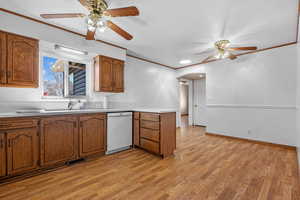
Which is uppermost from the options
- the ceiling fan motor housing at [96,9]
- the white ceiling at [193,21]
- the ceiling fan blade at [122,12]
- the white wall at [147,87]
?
the white ceiling at [193,21]

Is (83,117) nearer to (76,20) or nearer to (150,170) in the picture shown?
(150,170)

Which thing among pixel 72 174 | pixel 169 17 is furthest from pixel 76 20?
pixel 72 174

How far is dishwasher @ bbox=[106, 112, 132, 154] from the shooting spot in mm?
2816

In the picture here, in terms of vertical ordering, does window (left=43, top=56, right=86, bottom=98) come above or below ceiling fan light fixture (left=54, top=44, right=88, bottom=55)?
below

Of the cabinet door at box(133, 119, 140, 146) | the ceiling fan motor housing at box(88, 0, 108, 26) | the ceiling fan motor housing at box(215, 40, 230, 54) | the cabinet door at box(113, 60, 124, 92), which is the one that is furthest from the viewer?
the cabinet door at box(113, 60, 124, 92)

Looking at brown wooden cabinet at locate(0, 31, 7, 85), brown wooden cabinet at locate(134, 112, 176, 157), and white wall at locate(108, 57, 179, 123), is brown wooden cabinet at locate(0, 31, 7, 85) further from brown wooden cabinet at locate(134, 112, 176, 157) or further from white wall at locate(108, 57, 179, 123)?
brown wooden cabinet at locate(134, 112, 176, 157)

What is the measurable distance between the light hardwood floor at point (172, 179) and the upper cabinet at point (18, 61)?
1.49 metres

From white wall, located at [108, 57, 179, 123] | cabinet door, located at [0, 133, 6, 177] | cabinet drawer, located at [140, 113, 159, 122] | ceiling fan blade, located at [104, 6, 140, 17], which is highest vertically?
ceiling fan blade, located at [104, 6, 140, 17]

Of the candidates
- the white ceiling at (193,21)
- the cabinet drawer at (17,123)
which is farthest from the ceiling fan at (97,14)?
the cabinet drawer at (17,123)

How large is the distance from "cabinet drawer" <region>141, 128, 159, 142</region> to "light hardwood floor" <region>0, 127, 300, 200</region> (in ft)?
1.23

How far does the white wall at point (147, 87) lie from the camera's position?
3.88 m

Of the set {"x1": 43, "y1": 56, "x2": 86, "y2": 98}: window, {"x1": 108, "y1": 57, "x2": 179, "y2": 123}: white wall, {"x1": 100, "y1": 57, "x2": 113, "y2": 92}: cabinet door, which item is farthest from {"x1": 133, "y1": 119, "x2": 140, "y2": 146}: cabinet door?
{"x1": 43, "y1": 56, "x2": 86, "y2": 98}: window

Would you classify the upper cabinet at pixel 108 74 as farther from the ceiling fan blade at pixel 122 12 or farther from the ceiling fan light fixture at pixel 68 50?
the ceiling fan blade at pixel 122 12

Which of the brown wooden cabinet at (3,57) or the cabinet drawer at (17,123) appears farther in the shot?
the brown wooden cabinet at (3,57)
